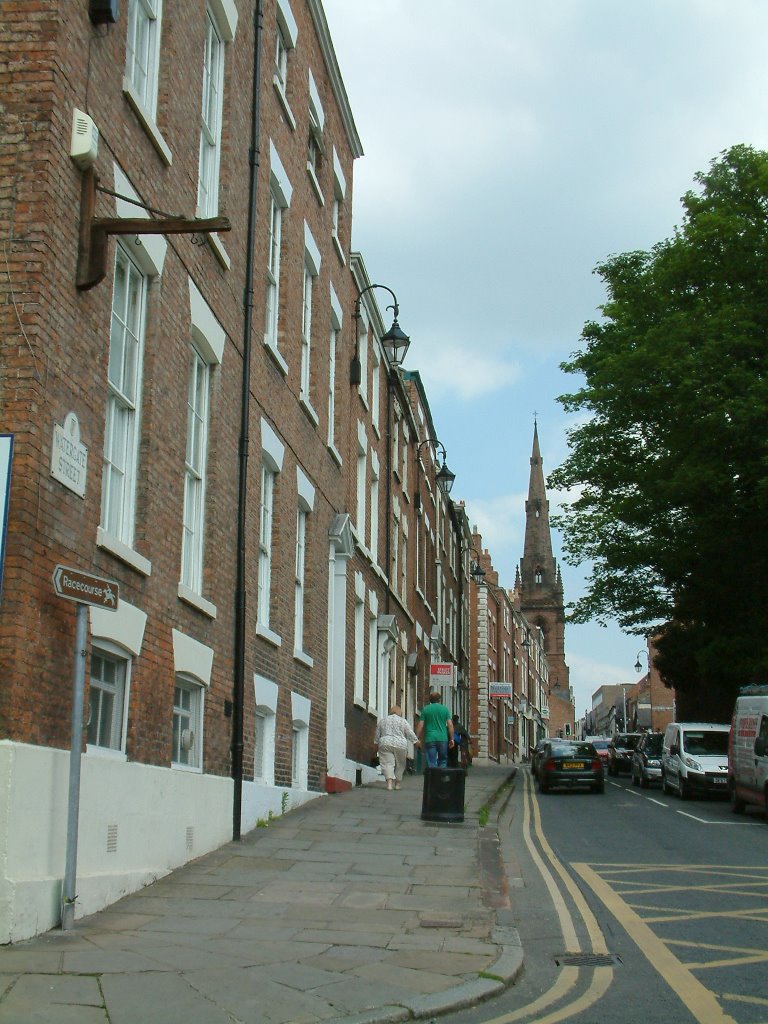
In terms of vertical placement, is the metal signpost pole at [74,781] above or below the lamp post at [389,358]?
below

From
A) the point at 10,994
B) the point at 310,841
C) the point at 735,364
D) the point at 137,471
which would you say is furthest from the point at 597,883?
the point at 735,364

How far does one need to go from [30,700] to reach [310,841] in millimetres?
6090

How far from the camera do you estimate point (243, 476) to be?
13.7 m

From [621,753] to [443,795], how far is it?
28913mm

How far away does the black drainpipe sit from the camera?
13156 mm

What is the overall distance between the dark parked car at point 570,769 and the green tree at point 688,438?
4516mm

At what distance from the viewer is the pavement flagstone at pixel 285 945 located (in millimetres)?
6289

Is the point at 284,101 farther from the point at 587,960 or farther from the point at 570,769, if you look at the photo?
the point at 570,769

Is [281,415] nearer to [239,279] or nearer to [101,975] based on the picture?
[239,279]

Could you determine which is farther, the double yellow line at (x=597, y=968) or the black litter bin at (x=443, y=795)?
the black litter bin at (x=443, y=795)

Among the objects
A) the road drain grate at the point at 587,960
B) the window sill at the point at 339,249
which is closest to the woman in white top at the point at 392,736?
the window sill at the point at 339,249

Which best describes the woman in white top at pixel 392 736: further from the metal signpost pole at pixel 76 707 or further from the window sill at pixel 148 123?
the metal signpost pole at pixel 76 707

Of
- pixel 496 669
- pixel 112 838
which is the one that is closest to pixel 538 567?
pixel 496 669

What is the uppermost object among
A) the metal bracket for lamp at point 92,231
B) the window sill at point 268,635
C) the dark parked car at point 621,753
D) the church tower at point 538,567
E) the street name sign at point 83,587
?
the church tower at point 538,567
